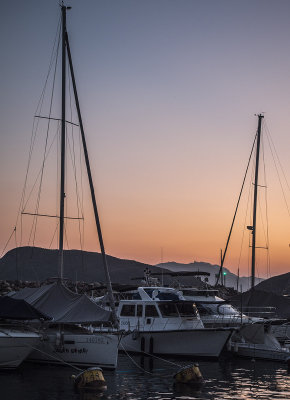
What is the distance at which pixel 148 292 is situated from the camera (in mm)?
36250

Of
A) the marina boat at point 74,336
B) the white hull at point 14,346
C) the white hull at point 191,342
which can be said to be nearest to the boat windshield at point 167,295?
the white hull at point 191,342

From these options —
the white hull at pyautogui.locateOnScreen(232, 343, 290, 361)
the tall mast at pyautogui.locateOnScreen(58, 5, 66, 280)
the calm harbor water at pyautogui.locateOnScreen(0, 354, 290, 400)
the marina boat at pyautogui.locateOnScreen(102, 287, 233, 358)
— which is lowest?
the calm harbor water at pyautogui.locateOnScreen(0, 354, 290, 400)

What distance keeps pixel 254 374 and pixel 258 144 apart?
25589mm

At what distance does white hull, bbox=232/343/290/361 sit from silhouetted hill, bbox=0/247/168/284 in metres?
79.1

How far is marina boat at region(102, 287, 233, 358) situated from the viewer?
106 feet

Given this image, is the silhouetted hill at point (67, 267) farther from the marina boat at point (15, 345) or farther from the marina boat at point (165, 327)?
the marina boat at point (15, 345)

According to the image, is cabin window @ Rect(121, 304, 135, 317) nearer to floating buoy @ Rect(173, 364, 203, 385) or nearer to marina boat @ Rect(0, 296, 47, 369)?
marina boat @ Rect(0, 296, 47, 369)

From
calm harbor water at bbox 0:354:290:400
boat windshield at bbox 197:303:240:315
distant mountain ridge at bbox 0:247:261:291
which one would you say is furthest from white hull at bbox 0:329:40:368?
distant mountain ridge at bbox 0:247:261:291

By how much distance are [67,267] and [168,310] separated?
3710 inches

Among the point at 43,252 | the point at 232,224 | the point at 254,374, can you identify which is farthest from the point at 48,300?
the point at 43,252

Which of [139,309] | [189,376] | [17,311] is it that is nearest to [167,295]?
[139,309]

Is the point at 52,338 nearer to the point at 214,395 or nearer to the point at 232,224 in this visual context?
the point at 214,395

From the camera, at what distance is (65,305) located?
1158 inches

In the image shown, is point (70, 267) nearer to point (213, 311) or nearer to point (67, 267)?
point (67, 267)
